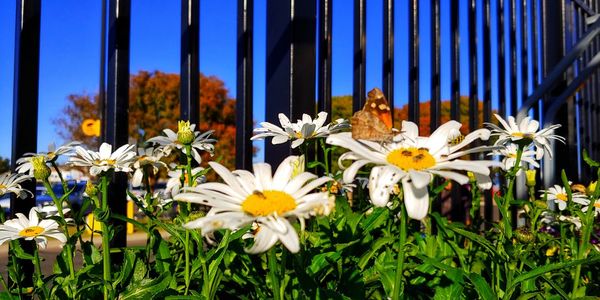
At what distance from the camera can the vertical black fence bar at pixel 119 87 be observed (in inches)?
60.1

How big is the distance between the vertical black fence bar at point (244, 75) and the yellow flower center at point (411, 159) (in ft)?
3.58

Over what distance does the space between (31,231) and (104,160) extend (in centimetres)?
18

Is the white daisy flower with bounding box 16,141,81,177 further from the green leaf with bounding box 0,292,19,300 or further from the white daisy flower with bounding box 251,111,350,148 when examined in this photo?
the white daisy flower with bounding box 251,111,350,148

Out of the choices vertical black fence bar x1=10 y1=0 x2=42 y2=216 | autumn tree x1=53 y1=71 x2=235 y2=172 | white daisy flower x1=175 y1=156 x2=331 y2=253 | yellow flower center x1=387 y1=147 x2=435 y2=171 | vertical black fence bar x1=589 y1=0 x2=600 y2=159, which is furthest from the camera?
autumn tree x1=53 y1=71 x2=235 y2=172

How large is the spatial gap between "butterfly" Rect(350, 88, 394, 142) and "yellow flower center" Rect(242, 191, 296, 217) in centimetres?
13

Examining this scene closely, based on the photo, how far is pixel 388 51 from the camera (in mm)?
2328

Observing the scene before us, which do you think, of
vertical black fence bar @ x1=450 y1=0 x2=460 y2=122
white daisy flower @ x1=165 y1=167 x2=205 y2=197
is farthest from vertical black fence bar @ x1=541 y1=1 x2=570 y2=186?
white daisy flower @ x1=165 y1=167 x2=205 y2=197

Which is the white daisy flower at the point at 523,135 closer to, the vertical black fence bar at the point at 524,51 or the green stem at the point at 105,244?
the green stem at the point at 105,244

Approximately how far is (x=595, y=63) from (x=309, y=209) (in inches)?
106

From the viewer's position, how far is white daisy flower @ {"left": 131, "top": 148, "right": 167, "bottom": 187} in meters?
1.21

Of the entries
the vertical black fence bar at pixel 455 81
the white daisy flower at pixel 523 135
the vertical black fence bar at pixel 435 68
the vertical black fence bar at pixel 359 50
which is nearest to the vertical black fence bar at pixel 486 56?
the vertical black fence bar at pixel 455 81

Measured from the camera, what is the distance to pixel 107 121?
157 centimetres

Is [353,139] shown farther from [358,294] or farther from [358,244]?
[358,244]

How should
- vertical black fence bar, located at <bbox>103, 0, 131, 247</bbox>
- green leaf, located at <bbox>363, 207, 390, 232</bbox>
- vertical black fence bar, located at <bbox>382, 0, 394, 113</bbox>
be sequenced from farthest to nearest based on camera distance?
vertical black fence bar, located at <bbox>382, 0, 394, 113</bbox> → vertical black fence bar, located at <bbox>103, 0, 131, 247</bbox> → green leaf, located at <bbox>363, 207, 390, 232</bbox>
